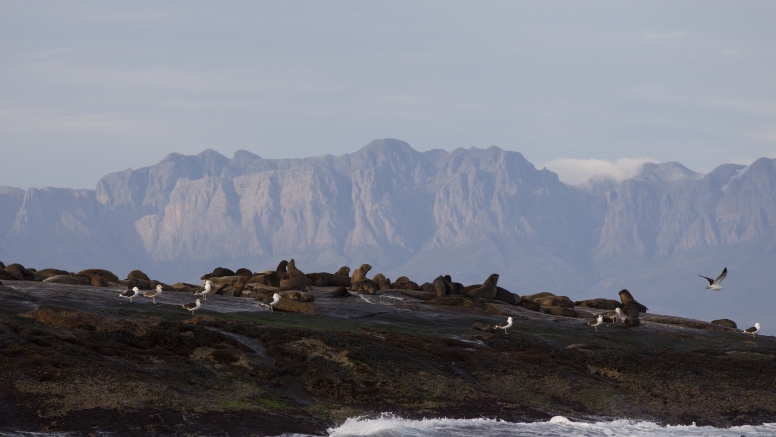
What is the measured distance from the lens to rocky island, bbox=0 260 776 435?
2408cm

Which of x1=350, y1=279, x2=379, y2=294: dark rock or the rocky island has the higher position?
x1=350, y1=279, x2=379, y2=294: dark rock

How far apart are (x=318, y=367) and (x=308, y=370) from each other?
1.16ft

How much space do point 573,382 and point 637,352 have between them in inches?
261

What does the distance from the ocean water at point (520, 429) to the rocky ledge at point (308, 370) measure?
58cm

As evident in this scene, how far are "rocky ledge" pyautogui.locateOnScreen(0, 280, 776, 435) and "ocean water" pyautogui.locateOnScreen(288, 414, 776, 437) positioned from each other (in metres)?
0.58

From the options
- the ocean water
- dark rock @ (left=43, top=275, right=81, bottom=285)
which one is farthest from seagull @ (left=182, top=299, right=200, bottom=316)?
dark rock @ (left=43, top=275, right=81, bottom=285)

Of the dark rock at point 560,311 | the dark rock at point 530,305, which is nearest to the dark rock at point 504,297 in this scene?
the dark rock at point 530,305

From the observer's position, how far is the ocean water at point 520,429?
2544cm

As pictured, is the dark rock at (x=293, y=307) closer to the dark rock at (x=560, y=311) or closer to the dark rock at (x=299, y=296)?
the dark rock at (x=299, y=296)

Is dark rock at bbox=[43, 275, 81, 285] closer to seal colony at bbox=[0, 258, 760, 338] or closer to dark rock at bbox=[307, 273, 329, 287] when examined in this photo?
seal colony at bbox=[0, 258, 760, 338]

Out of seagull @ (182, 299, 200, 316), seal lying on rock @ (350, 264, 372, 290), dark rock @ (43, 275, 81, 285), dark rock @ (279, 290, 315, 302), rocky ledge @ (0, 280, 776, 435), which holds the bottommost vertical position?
rocky ledge @ (0, 280, 776, 435)

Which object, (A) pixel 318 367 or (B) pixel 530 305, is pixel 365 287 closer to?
(B) pixel 530 305

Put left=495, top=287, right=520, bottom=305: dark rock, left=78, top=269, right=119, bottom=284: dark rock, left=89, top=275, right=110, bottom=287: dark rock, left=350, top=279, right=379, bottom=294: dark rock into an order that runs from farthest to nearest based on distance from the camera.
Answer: left=495, top=287, right=520, bottom=305: dark rock
left=78, top=269, right=119, bottom=284: dark rock
left=350, top=279, right=379, bottom=294: dark rock
left=89, top=275, right=110, bottom=287: dark rock

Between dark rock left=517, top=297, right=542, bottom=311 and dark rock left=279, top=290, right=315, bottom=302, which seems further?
dark rock left=517, top=297, right=542, bottom=311
